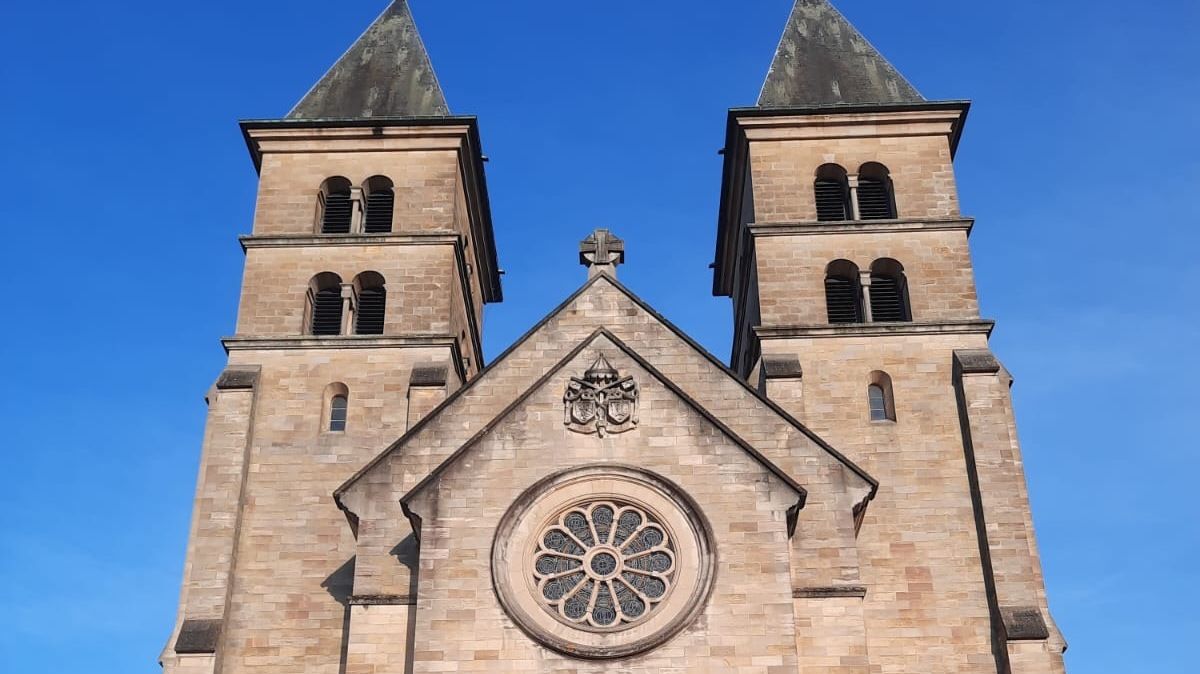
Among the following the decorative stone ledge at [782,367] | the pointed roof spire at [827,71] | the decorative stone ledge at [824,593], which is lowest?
the decorative stone ledge at [824,593]

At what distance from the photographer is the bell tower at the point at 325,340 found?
88.1ft

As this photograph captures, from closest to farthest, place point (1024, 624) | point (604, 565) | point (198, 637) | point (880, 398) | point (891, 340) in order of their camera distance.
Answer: point (604, 565), point (1024, 624), point (198, 637), point (880, 398), point (891, 340)

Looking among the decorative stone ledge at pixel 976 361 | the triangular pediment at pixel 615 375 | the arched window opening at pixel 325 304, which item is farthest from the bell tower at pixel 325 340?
the decorative stone ledge at pixel 976 361

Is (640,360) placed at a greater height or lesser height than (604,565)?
greater

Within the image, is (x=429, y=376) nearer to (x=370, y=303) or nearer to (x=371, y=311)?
(x=371, y=311)

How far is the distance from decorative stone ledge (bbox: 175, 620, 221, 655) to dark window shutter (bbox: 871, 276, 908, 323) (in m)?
13.7

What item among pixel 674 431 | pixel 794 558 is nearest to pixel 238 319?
pixel 674 431

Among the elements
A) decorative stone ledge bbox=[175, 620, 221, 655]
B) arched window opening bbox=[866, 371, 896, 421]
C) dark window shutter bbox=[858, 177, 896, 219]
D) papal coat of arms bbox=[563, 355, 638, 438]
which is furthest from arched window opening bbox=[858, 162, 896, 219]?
decorative stone ledge bbox=[175, 620, 221, 655]

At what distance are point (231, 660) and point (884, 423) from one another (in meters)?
12.4

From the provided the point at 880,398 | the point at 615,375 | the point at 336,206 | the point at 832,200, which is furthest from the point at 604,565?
the point at 336,206

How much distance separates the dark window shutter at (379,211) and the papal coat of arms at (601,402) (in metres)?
9.66

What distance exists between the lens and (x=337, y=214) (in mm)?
32594

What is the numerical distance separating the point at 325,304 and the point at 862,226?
433 inches

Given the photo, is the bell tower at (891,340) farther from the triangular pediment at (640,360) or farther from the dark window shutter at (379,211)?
the dark window shutter at (379,211)
